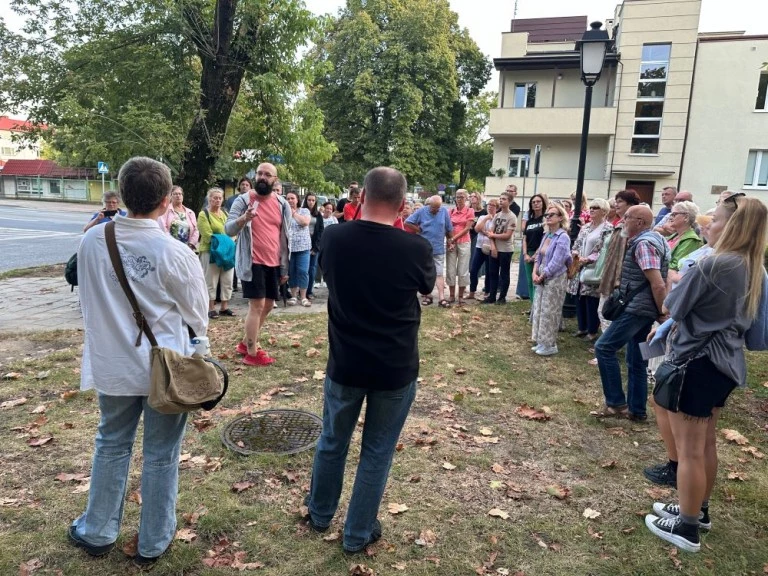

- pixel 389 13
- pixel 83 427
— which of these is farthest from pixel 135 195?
pixel 389 13

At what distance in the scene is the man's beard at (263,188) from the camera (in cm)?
567

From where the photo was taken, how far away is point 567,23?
106 feet

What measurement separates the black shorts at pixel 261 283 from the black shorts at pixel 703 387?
13.6 ft

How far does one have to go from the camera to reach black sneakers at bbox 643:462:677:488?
3.87 metres

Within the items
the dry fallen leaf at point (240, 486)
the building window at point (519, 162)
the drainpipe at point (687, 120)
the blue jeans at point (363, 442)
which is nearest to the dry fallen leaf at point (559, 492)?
the blue jeans at point (363, 442)

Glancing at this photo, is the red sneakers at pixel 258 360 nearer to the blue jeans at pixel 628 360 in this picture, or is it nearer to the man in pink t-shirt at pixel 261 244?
the man in pink t-shirt at pixel 261 244

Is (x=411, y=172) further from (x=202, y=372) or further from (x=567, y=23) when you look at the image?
(x=202, y=372)

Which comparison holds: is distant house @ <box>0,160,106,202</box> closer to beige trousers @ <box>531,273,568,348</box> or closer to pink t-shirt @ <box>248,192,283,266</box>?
pink t-shirt @ <box>248,192,283,266</box>

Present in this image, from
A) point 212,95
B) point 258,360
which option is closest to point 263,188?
point 258,360

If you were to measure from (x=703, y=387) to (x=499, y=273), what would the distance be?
7152mm

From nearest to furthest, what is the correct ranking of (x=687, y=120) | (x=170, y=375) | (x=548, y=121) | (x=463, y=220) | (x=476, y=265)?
(x=170, y=375) < (x=463, y=220) < (x=476, y=265) < (x=687, y=120) < (x=548, y=121)

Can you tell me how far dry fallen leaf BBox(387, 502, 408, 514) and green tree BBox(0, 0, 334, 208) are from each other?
28.9ft

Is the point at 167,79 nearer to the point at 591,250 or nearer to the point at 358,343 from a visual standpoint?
the point at 591,250

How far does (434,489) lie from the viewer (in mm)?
3721
